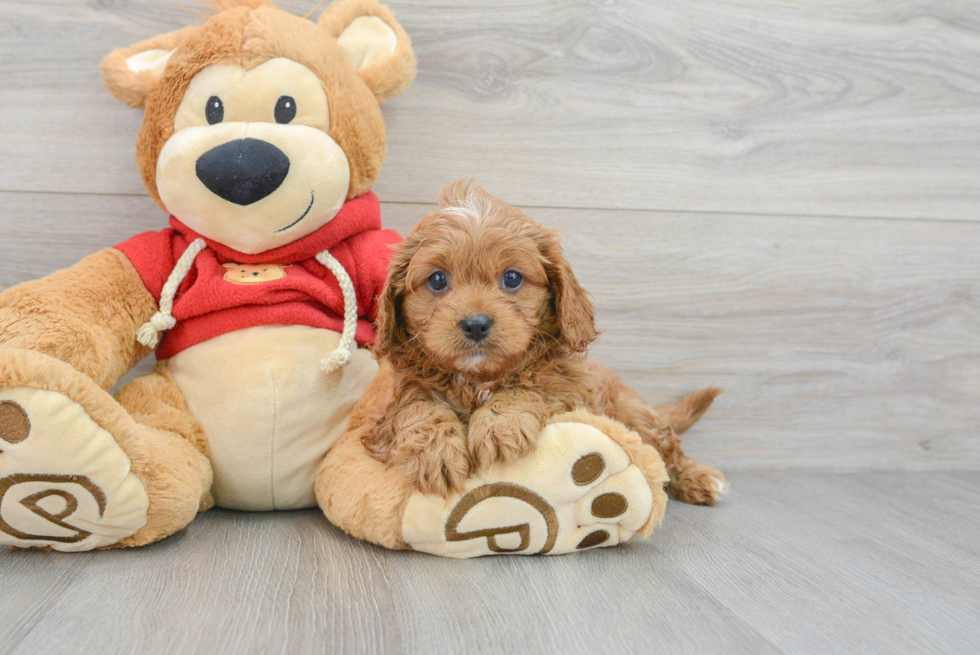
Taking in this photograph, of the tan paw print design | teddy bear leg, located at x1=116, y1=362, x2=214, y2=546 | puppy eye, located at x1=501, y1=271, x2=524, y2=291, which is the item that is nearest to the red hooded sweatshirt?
the tan paw print design

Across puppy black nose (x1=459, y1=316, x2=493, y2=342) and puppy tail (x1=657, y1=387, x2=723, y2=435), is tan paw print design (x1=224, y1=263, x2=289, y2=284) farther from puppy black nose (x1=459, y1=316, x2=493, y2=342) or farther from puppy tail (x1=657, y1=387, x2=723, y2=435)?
puppy tail (x1=657, y1=387, x2=723, y2=435)

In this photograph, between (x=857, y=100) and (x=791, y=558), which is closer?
(x=791, y=558)

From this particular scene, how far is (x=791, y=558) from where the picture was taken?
1.33m

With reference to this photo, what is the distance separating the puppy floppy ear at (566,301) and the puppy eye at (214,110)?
0.68 meters

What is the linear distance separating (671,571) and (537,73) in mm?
1223

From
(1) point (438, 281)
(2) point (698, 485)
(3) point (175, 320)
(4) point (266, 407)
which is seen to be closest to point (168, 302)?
(3) point (175, 320)

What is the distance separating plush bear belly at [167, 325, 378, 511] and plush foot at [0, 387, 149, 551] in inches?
8.7

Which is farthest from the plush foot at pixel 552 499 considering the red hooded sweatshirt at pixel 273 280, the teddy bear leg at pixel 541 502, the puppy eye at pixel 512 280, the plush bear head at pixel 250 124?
the plush bear head at pixel 250 124

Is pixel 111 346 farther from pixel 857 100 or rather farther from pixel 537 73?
pixel 857 100

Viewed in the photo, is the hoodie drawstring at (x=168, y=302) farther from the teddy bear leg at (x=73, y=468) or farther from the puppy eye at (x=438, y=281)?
the puppy eye at (x=438, y=281)

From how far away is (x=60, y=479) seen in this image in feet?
3.69

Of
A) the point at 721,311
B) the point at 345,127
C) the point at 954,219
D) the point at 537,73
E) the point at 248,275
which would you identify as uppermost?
the point at 537,73

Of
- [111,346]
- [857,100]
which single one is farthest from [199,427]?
[857,100]

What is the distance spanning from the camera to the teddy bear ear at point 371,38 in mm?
1537
